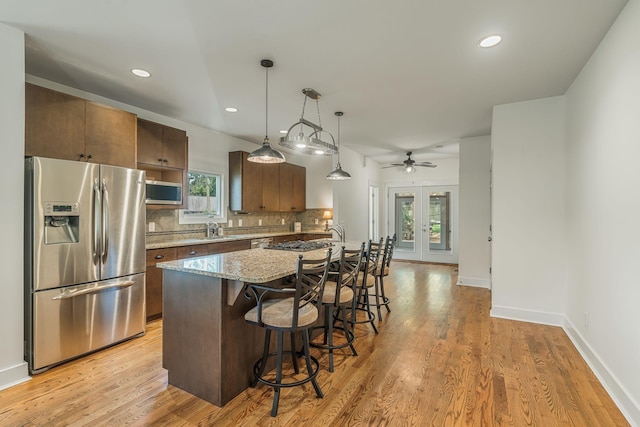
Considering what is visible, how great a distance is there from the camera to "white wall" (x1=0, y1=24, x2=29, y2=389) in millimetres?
2332

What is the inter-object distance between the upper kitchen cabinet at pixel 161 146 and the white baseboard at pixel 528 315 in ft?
15.0

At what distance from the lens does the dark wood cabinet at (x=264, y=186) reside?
5469 mm

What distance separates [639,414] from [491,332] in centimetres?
154

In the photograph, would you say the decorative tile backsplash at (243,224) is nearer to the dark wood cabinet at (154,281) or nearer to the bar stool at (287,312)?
the dark wood cabinet at (154,281)

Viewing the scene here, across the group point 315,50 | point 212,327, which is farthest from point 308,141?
point 212,327

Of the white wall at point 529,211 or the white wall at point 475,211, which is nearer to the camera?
the white wall at point 529,211

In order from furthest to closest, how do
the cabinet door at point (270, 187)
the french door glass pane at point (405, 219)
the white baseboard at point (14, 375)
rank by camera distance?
the french door glass pane at point (405, 219) < the cabinet door at point (270, 187) < the white baseboard at point (14, 375)

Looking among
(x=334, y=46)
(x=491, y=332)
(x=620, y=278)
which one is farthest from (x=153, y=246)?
(x=620, y=278)

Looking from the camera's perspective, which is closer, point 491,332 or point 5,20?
point 5,20

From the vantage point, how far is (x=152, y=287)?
3664 millimetres

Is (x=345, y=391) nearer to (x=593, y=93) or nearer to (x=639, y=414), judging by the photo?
(x=639, y=414)

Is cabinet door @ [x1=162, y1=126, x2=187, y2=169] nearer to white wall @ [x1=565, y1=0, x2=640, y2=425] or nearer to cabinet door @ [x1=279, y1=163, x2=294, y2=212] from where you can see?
cabinet door @ [x1=279, y1=163, x2=294, y2=212]

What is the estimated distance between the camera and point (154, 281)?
3.68m

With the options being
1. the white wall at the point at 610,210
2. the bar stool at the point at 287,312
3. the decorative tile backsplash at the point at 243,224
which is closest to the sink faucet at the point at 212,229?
the decorative tile backsplash at the point at 243,224
